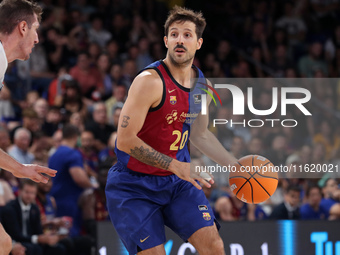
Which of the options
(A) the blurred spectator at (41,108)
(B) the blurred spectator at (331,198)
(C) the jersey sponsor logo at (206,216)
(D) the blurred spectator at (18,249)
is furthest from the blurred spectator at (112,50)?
(C) the jersey sponsor logo at (206,216)

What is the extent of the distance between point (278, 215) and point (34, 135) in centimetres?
342

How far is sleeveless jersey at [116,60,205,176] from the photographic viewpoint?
174 inches

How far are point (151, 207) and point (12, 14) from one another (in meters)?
1.65

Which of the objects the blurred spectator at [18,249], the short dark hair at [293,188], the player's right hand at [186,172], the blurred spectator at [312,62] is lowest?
the blurred spectator at [18,249]

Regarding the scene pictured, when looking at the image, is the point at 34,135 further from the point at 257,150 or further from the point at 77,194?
the point at 257,150

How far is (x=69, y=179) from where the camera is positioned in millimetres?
7434

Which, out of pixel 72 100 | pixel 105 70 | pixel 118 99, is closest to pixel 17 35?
pixel 72 100

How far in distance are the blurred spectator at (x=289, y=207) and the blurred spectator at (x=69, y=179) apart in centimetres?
229

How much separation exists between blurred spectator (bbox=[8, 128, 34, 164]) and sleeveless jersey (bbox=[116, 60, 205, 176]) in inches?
136

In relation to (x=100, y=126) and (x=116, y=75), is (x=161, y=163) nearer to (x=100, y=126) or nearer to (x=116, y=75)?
(x=100, y=126)

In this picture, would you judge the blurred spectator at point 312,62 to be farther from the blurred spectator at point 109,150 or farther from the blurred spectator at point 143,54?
the blurred spectator at point 109,150

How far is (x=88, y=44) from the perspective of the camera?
36.1ft

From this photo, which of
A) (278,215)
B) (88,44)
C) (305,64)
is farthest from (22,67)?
(305,64)

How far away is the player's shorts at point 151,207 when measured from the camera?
171 inches
